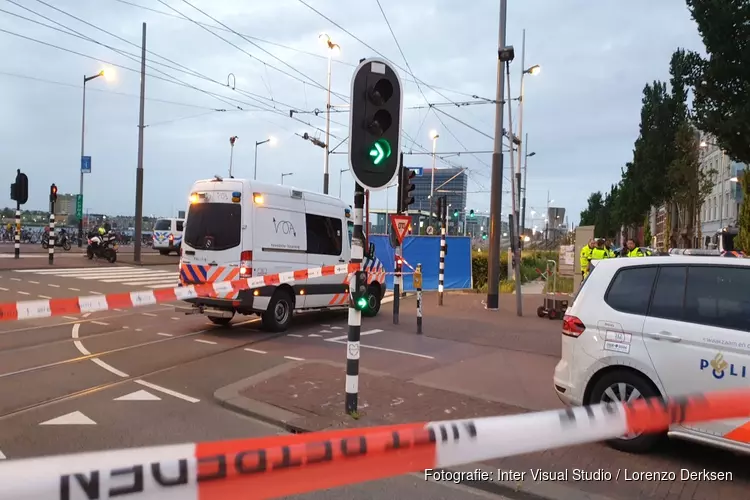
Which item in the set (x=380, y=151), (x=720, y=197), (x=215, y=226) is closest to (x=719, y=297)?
(x=380, y=151)

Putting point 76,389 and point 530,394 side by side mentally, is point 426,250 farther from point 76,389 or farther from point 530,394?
point 76,389

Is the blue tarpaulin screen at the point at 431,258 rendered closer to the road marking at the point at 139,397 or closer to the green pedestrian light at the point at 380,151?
the road marking at the point at 139,397

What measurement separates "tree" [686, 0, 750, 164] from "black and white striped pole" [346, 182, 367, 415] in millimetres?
10048

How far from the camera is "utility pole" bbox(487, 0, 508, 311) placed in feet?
48.3

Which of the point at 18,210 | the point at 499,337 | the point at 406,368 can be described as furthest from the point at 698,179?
the point at 18,210

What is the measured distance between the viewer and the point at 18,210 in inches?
867

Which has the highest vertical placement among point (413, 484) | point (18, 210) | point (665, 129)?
point (665, 129)

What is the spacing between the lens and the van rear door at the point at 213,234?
960cm

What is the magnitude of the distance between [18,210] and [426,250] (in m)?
16.0

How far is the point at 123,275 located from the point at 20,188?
6617mm

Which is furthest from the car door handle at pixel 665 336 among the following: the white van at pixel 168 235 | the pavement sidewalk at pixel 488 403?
the white van at pixel 168 235

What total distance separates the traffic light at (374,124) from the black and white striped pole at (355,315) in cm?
20

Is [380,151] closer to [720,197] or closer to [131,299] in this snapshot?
[131,299]

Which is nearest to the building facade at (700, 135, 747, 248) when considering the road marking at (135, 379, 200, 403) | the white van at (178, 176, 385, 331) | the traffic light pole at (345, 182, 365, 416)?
the white van at (178, 176, 385, 331)
